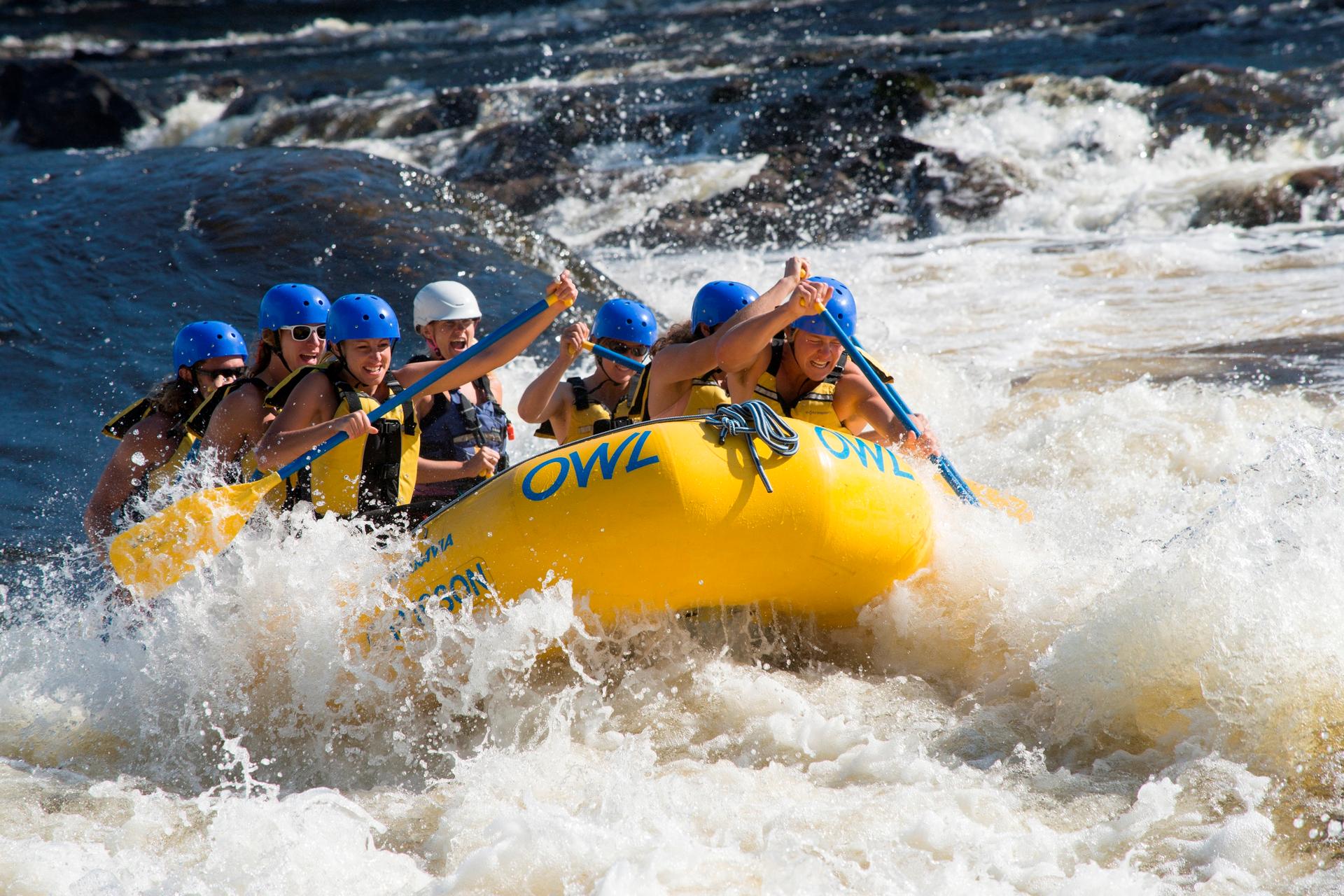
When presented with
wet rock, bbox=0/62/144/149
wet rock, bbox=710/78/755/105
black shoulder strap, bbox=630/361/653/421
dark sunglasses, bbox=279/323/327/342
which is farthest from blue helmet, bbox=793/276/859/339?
wet rock, bbox=0/62/144/149

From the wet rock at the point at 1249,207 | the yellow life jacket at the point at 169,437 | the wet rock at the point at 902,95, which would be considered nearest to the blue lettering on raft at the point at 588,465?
the yellow life jacket at the point at 169,437

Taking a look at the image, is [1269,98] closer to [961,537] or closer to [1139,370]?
[1139,370]

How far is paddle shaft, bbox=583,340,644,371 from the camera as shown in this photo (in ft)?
16.2

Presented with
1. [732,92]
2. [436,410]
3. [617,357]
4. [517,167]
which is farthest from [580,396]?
[732,92]

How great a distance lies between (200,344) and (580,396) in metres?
1.62

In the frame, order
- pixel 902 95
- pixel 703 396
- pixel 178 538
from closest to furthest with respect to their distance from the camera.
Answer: pixel 178 538 < pixel 703 396 < pixel 902 95

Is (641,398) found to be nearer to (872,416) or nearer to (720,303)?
(720,303)

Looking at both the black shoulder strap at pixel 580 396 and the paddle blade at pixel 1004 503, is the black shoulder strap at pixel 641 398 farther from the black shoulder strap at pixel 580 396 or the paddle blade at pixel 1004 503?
the paddle blade at pixel 1004 503

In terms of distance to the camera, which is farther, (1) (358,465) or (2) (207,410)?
(2) (207,410)

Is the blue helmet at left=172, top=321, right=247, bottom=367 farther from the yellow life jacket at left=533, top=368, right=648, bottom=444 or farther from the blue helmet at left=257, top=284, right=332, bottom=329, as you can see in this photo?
the yellow life jacket at left=533, top=368, right=648, bottom=444

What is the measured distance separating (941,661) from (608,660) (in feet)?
3.92

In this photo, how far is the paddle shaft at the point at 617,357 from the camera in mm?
4949

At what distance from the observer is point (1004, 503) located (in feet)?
16.1

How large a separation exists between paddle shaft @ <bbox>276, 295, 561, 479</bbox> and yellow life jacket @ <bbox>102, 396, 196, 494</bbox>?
807 mm
